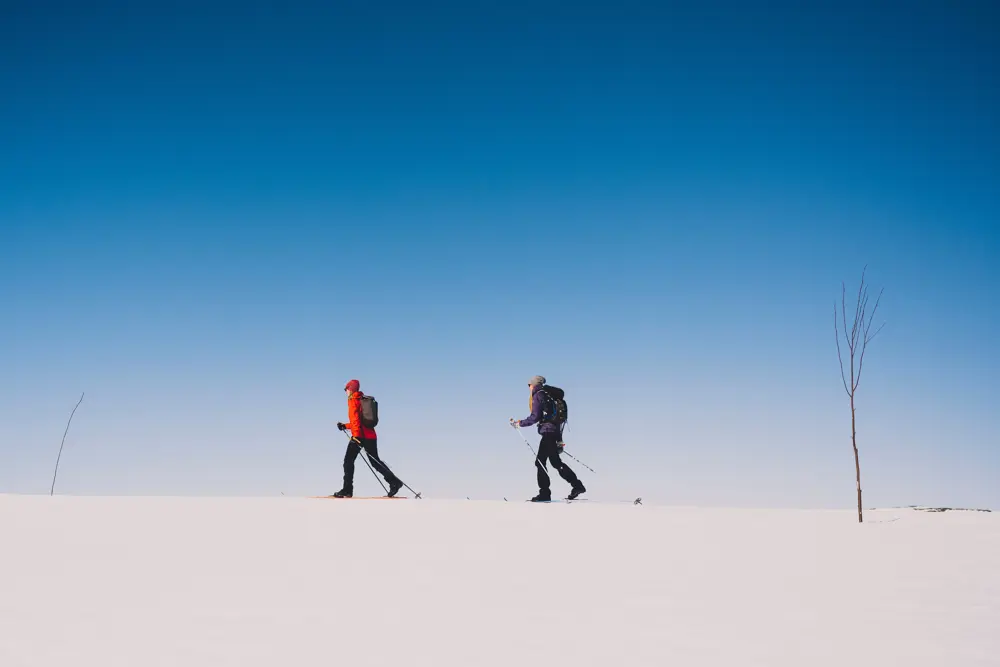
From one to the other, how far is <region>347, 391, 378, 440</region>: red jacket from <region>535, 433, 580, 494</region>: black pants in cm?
275

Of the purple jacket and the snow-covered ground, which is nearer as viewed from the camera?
the snow-covered ground

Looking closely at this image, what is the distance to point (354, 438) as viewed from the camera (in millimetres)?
12648

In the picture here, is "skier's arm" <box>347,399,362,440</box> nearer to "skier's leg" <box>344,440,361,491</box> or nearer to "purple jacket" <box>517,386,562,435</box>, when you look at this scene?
"skier's leg" <box>344,440,361,491</box>

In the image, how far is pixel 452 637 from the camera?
5.03 meters

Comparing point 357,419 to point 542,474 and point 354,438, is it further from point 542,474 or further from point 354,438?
point 542,474

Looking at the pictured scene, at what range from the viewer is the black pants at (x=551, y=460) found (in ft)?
40.7

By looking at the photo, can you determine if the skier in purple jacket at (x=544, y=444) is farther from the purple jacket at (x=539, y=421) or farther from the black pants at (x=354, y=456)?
the black pants at (x=354, y=456)

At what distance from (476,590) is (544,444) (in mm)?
6191

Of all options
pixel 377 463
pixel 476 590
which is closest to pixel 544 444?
pixel 377 463

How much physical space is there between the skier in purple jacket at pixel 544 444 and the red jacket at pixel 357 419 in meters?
2.36

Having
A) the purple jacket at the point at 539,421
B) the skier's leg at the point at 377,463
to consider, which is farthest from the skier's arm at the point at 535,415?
the skier's leg at the point at 377,463

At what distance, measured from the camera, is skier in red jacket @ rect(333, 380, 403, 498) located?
499 inches

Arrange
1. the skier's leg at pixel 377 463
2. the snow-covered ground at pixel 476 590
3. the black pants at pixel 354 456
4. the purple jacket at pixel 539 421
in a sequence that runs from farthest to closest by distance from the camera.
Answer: the skier's leg at pixel 377 463
the black pants at pixel 354 456
the purple jacket at pixel 539 421
the snow-covered ground at pixel 476 590

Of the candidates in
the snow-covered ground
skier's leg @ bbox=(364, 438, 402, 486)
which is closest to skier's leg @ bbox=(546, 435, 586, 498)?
the snow-covered ground
